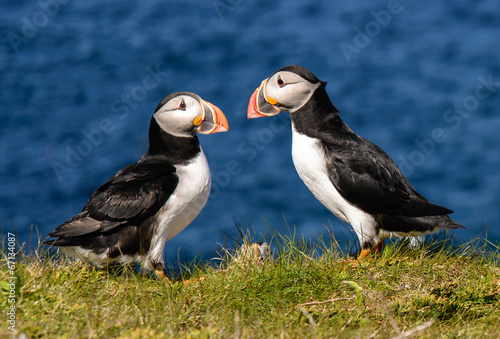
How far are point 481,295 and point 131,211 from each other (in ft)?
8.75

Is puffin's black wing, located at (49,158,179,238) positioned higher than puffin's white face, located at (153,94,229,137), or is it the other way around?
puffin's white face, located at (153,94,229,137)

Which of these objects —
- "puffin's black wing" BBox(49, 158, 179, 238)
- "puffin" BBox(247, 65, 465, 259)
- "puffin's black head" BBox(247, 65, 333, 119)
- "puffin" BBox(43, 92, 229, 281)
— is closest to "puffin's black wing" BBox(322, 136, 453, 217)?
"puffin" BBox(247, 65, 465, 259)

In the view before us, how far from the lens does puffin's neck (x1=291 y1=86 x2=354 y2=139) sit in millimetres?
5676

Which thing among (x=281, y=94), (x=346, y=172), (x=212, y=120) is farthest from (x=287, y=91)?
(x=346, y=172)

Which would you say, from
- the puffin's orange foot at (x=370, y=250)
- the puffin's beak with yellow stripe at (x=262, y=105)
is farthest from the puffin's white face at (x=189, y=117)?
the puffin's orange foot at (x=370, y=250)

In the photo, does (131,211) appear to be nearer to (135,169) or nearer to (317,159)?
(135,169)

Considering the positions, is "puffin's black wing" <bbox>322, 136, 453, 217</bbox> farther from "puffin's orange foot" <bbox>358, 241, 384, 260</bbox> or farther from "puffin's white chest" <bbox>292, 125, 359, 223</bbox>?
"puffin's orange foot" <bbox>358, 241, 384, 260</bbox>

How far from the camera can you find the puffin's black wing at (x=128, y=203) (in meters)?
5.19

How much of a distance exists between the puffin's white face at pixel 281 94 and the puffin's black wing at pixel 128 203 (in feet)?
3.37

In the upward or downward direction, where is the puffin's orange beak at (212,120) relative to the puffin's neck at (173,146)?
upward

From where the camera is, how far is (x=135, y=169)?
18.0 feet

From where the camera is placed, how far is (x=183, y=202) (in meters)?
5.26

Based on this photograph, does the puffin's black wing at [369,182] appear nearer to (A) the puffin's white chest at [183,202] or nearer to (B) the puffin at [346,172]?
(B) the puffin at [346,172]

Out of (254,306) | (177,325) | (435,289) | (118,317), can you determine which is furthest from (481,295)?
(118,317)
